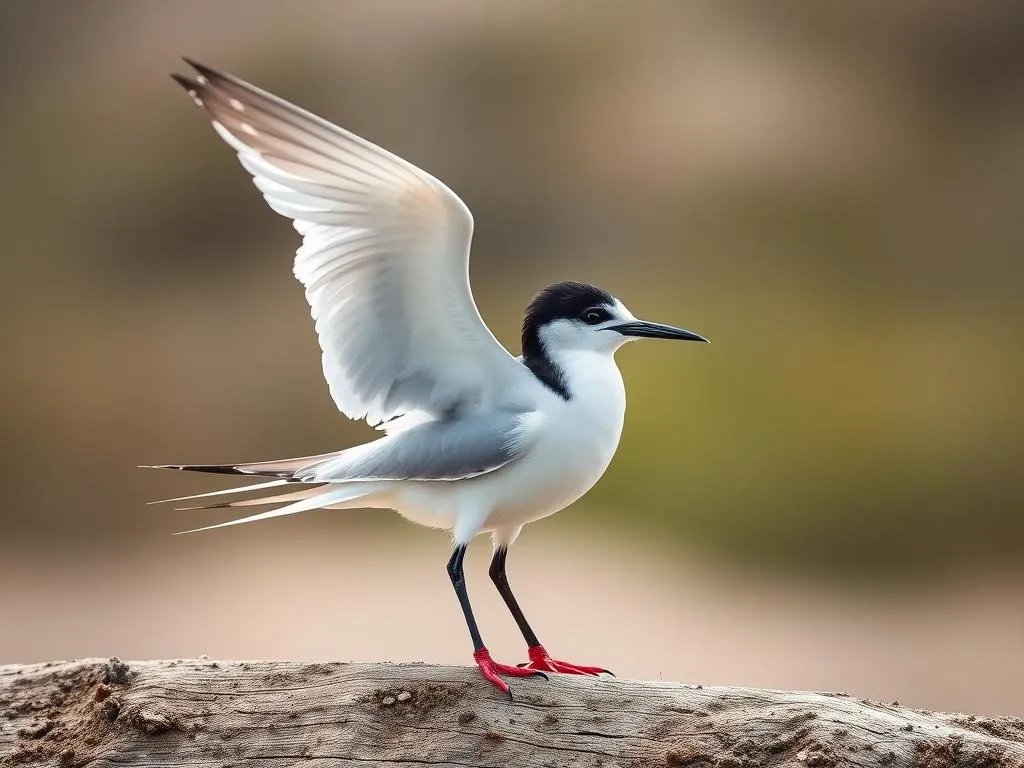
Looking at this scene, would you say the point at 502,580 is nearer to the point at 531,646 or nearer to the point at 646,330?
the point at 531,646

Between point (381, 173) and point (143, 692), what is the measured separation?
137 cm

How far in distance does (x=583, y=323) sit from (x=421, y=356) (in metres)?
0.42

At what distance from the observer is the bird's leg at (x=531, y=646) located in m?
3.03

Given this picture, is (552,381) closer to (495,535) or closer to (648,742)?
(495,535)

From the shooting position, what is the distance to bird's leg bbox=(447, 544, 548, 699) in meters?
2.78

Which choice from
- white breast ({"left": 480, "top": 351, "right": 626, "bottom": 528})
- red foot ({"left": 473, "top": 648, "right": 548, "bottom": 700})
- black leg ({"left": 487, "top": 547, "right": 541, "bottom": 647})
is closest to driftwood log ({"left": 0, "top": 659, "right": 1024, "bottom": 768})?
red foot ({"left": 473, "top": 648, "right": 548, "bottom": 700})

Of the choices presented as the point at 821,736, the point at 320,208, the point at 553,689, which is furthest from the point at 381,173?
the point at 821,736

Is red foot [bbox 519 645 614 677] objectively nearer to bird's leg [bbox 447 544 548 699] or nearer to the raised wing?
bird's leg [bbox 447 544 548 699]

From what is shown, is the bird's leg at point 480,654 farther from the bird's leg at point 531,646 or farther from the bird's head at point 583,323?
the bird's head at point 583,323

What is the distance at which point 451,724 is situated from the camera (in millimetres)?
2693

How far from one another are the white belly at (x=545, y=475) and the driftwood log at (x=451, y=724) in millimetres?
376

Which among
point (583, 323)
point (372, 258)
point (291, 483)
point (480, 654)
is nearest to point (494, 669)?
point (480, 654)

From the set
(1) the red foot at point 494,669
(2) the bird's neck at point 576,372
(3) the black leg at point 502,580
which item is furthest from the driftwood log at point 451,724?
(2) the bird's neck at point 576,372

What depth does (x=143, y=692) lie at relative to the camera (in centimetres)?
292
